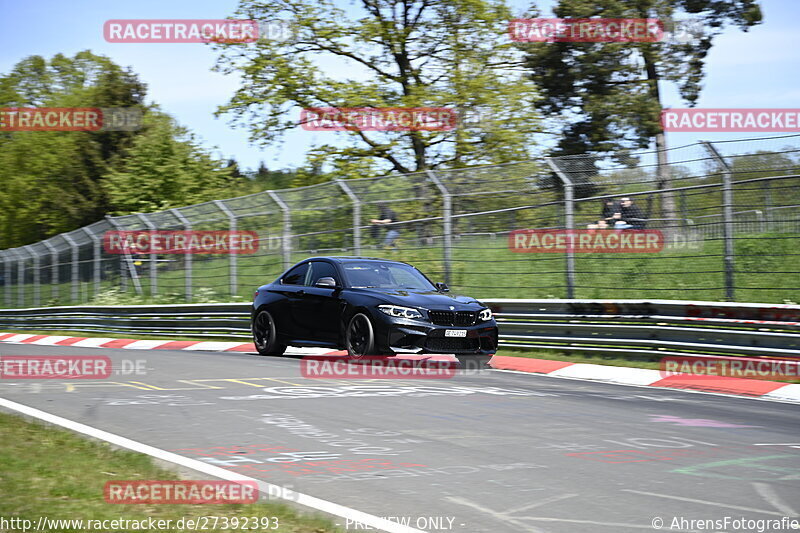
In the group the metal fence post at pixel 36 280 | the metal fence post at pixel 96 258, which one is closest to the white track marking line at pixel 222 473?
the metal fence post at pixel 96 258

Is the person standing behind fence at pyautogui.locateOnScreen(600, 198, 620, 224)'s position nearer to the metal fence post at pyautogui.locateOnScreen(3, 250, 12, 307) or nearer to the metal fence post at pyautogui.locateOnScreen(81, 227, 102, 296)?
the metal fence post at pyautogui.locateOnScreen(81, 227, 102, 296)

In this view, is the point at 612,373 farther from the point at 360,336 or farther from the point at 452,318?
the point at 360,336

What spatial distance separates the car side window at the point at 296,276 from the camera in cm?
1483

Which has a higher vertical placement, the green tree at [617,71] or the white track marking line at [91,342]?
the green tree at [617,71]

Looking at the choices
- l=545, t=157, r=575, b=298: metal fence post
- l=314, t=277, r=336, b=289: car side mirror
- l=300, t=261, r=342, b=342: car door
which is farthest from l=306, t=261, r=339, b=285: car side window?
l=545, t=157, r=575, b=298: metal fence post

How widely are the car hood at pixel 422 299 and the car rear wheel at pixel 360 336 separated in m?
0.41

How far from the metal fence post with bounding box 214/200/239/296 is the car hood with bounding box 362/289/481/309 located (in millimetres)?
9060

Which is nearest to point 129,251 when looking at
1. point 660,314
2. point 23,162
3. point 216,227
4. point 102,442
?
point 216,227

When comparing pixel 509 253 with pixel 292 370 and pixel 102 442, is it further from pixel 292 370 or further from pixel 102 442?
pixel 102 442

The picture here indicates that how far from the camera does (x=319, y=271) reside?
1455 cm

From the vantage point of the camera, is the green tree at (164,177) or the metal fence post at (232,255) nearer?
the metal fence post at (232,255)

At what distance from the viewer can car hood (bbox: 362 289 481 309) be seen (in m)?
12.6

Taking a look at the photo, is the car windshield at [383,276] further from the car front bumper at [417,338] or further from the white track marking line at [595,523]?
the white track marking line at [595,523]

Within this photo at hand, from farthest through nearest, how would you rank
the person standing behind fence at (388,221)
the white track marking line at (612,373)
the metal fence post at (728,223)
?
the person standing behind fence at (388,221) → the metal fence post at (728,223) → the white track marking line at (612,373)
